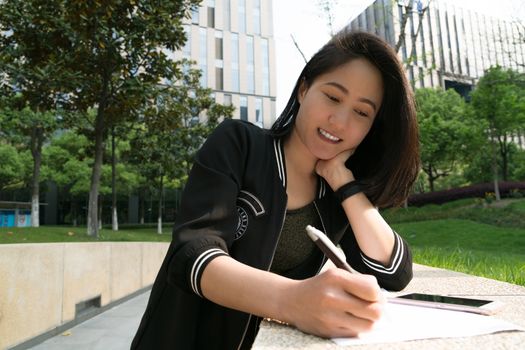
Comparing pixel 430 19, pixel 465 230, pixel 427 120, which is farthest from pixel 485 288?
pixel 430 19

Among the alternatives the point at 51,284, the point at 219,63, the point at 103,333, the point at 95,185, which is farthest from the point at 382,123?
the point at 219,63

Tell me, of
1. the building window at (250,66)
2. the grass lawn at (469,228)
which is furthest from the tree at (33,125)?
the building window at (250,66)

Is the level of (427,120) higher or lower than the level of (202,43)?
lower

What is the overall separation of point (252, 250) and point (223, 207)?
0.64ft

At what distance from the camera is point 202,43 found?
3353 centimetres

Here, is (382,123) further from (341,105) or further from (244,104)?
(244,104)

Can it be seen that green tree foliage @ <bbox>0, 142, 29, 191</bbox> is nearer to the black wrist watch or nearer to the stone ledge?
the stone ledge

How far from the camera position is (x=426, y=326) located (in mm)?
958

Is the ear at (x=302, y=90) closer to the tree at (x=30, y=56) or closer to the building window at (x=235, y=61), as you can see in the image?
the tree at (x=30, y=56)

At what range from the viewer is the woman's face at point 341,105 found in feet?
4.84

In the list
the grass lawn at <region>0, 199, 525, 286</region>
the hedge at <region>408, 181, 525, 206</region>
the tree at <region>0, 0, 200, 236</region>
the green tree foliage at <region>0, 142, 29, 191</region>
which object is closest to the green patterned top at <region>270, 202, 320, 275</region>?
the grass lawn at <region>0, 199, 525, 286</region>

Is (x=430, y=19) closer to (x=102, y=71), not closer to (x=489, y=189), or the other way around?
(x=489, y=189)

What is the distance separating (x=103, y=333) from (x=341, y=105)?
4244 millimetres

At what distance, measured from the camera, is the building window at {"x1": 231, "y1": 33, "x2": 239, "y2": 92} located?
113 ft
